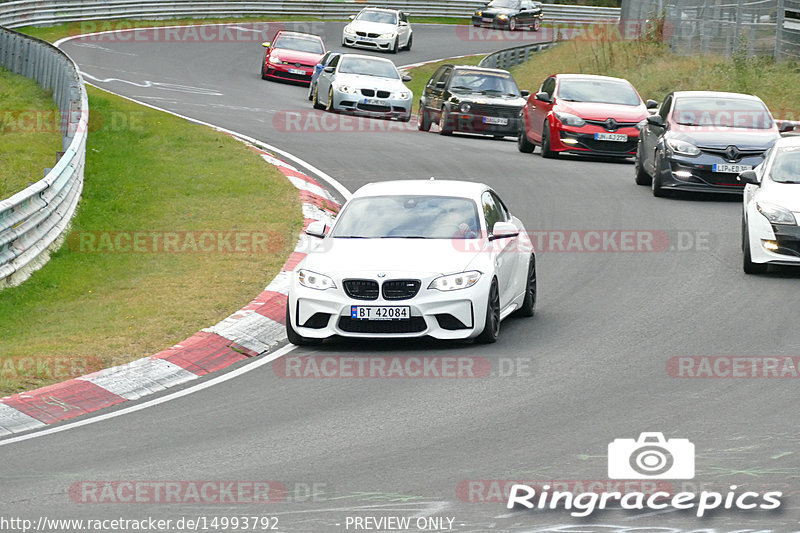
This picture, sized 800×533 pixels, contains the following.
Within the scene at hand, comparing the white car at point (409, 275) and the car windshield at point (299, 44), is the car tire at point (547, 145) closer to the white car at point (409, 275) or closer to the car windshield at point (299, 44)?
the white car at point (409, 275)

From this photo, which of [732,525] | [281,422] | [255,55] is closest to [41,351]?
[281,422]

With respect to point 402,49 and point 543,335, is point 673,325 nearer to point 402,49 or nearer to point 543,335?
point 543,335

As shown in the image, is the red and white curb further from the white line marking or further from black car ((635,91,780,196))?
black car ((635,91,780,196))

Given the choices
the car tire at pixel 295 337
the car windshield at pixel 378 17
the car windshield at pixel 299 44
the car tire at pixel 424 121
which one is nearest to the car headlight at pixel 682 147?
the car tire at pixel 295 337

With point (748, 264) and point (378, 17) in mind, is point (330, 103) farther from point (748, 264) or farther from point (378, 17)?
point (378, 17)

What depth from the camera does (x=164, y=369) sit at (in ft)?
36.8

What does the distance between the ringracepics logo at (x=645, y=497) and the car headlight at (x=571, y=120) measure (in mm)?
17364

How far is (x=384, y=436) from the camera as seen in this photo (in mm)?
9047

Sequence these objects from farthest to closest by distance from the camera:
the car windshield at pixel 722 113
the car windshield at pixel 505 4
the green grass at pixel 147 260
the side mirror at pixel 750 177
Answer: the car windshield at pixel 505 4 → the car windshield at pixel 722 113 → the side mirror at pixel 750 177 → the green grass at pixel 147 260

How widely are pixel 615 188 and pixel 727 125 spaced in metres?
1.99

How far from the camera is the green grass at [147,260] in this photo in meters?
12.2

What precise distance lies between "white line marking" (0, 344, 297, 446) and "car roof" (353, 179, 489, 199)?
1892mm

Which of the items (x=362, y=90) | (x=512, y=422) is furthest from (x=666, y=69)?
(x=512, y=422)

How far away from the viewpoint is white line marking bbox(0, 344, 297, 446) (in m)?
9.44
